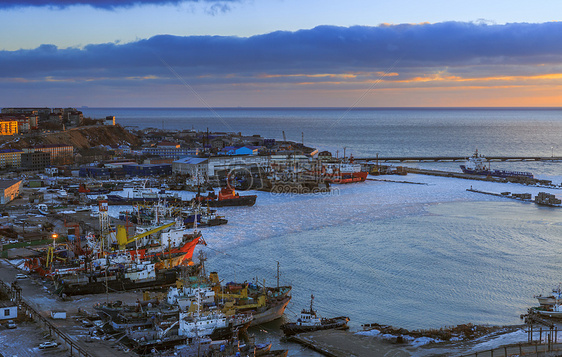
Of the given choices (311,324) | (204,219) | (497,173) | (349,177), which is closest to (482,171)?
(497,173)

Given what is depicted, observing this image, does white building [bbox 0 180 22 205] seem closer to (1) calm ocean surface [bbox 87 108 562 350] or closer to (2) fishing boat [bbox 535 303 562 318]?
(1) calm ocean surface [bbox 87 108 562 350]

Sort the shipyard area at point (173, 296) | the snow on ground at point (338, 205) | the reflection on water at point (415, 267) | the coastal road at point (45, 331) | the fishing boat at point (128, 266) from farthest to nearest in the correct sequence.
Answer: the snow on ground at point (338, 205) → the fishing boat at point (128, 266) → the reflection on water at point (415, 267) → the shipyard area at point (173, 296) → the coastal road at point (45, 331)

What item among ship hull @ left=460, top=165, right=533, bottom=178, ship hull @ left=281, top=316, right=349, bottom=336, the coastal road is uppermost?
ship hull @ left=460, top=165, right=533, bottom=178

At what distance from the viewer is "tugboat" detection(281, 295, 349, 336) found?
1174 centimetres

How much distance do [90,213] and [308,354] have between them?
15.5 meters

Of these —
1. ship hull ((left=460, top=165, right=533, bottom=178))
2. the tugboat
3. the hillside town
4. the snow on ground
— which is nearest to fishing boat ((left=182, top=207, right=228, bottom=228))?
the hillside town

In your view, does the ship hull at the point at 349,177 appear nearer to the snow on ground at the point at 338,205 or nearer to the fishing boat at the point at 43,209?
the snow on ground at the point at 338,205

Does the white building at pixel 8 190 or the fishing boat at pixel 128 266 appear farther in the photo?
the white building at pixel 8 190

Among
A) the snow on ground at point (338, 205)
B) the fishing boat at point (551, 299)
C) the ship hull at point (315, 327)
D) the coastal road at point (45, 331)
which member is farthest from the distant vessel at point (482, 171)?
the coastal road at point (45, 331)

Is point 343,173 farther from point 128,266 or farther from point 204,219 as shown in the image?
point 128,266

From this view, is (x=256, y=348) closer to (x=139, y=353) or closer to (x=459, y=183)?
(x=139, y=353)

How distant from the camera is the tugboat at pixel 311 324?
1174 centimetres

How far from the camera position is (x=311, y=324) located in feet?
39.0

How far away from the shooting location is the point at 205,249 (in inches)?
714
